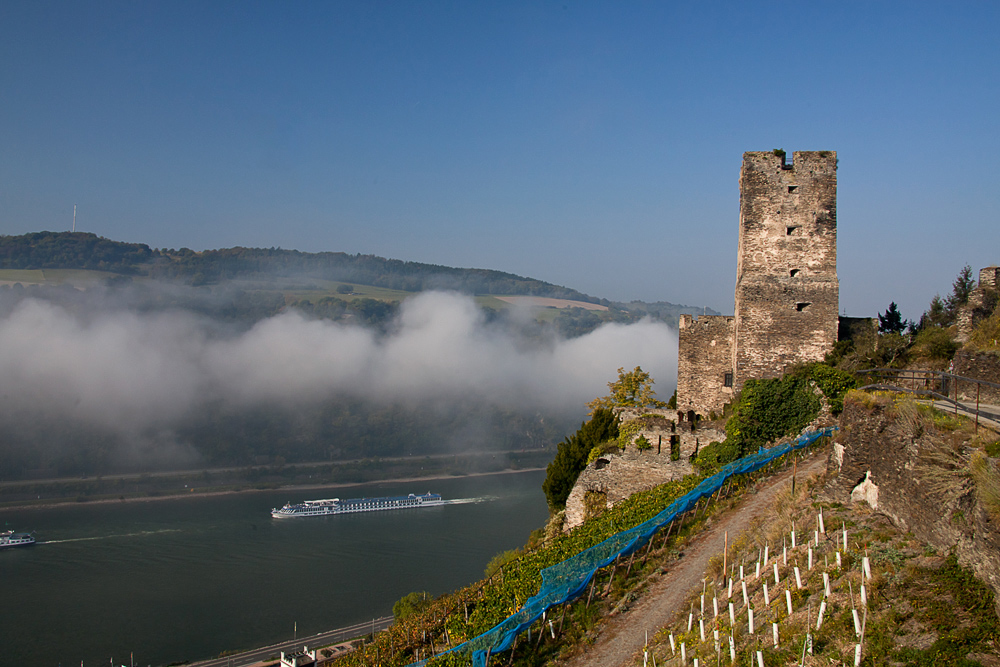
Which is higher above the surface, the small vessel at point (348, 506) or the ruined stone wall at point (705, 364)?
the ruined stone wall at point (705, 364)

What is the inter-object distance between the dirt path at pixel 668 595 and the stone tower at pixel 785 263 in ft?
21.2

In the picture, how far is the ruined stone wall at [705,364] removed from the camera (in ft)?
71.6

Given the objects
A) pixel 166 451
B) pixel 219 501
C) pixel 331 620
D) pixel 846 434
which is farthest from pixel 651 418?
pixel 166 451

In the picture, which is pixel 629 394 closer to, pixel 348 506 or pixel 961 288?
pixel 961 288

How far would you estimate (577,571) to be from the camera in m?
11.2

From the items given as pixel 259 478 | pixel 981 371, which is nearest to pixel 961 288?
pixel 981 371

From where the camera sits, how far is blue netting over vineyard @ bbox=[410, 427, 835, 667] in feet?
32.4

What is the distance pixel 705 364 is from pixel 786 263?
419 centimetres

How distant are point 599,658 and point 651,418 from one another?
1083cm

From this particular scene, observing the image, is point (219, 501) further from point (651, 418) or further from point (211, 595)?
point (651, 418)

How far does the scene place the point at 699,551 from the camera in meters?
11.8

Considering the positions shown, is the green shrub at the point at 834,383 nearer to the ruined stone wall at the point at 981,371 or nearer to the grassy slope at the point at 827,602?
the ruined stone wall at the point at 981,371

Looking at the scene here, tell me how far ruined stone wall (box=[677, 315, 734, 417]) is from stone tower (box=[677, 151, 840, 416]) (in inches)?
68.2

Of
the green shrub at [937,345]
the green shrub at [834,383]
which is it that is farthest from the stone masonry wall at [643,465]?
the green shrub at [937,345]
